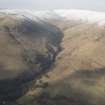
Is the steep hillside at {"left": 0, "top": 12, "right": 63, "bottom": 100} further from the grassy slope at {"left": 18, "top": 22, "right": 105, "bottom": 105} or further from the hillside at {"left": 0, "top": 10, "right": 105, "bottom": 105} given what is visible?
the grassy slope at {"left": 18, "top": 22, "right": 105, "bottom": 105}

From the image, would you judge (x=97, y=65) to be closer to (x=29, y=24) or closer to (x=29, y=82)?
(x=29, y=82)

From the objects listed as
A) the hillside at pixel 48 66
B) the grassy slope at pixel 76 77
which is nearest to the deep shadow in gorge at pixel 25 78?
the hillside at pixel 48 66

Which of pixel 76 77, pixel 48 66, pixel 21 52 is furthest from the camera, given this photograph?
pixel 21 52

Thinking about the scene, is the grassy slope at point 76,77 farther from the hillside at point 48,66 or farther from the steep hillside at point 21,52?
the steep hillside at point 21,52

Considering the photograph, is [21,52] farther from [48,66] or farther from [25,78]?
[25,78]

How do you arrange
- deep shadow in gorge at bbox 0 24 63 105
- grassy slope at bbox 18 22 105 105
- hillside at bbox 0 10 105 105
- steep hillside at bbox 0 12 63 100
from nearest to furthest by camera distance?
grassy slope at bbox 18 22 105 105 → deep shadow in gorge at bbox 0 24 63 105 → hillside at bbox 0 10 105 105 → steep hillside at bbox 0 12 63 100

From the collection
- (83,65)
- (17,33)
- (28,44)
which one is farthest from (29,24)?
(83,65)

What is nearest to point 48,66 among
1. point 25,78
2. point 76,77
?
point 76,77

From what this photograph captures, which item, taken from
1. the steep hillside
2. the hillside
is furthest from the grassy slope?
the steep hillside
